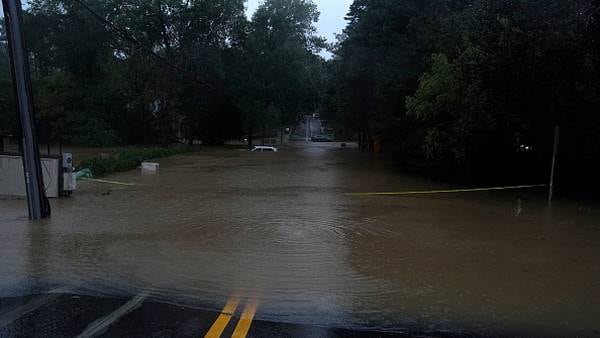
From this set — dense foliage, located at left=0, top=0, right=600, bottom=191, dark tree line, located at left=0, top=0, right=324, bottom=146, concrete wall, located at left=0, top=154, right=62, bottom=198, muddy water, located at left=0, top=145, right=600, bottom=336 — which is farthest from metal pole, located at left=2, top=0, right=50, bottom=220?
dark tree line, located at left=0, top=0, right=324, bottom=146

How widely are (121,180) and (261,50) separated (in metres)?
40.1

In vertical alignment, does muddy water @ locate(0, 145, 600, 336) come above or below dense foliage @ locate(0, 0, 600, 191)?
below

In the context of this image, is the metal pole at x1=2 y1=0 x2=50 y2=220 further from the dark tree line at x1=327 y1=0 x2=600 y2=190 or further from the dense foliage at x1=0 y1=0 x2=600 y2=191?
the dark tree line at x1=327 y1=0 x2=600 y2=190

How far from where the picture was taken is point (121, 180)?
21.8m

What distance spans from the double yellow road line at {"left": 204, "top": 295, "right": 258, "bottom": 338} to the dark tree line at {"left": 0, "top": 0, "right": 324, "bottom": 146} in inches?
1681

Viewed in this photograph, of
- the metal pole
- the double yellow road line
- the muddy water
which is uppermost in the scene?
the metal pole

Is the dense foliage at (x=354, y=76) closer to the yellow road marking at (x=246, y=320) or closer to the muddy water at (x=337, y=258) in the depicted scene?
the muddy water at (x=337, y=258)

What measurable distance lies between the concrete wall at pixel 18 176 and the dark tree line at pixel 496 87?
38.3ft

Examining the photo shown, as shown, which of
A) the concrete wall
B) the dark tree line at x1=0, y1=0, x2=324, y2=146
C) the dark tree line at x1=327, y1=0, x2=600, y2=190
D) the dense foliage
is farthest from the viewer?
the dark tree line at x1=0, y1=0, x2=324, y2=146

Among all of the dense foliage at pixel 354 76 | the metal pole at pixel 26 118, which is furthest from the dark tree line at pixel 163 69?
the metal pole at pixel 26 118

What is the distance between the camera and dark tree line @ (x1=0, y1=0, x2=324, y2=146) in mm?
50438

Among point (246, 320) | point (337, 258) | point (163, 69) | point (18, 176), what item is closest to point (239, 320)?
point (246, 320)

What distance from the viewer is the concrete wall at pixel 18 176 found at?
594 inches

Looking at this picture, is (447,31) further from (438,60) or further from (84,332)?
(84,332)
